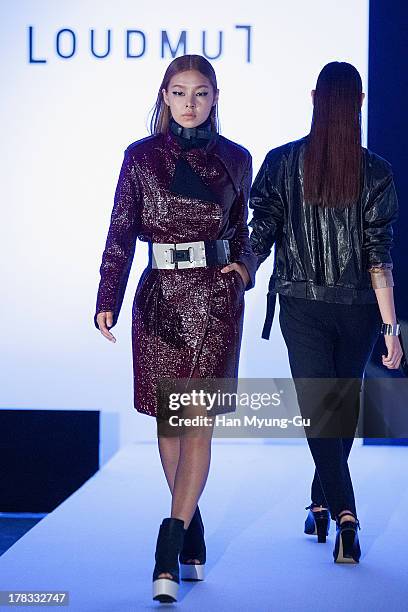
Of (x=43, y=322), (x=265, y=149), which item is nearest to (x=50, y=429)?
(x=43, y=322)

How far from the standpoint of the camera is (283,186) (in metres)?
3.31

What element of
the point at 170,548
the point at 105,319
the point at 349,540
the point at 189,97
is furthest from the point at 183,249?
the point at 349,540

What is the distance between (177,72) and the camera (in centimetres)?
303

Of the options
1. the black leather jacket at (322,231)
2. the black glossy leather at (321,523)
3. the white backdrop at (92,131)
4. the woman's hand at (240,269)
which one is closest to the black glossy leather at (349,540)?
the black glossy leather at (321,523)

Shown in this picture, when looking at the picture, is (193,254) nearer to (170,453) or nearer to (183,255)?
(183,255)

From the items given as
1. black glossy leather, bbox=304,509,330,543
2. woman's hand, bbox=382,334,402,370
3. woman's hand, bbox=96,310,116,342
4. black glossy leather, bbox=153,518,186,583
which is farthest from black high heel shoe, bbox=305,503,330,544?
woman's hand, bbox=96,310,116,342

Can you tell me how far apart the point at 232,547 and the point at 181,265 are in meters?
0.96

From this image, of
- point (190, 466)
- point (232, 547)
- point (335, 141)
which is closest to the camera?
point (190, 466)

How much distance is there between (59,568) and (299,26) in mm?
3087

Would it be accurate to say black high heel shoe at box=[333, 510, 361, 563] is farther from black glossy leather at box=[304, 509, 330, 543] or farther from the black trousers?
black glossy leather at box=[304, 509, 330, 543]

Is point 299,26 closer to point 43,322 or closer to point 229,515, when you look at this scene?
point 43,322

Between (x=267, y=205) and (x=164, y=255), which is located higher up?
(x=267, y=205)

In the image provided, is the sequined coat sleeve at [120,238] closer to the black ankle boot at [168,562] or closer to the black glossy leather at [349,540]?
the black ankle boot at [168,562]

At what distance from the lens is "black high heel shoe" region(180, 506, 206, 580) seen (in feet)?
10.0
